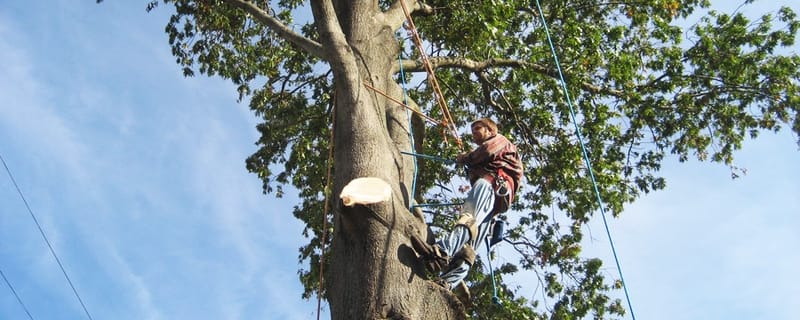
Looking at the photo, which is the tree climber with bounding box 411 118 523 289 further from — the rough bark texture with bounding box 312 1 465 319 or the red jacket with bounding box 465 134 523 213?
the rough bark texture with bounding box 312 1 465 319

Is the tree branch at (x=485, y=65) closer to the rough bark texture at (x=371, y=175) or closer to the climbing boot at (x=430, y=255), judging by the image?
the rough bark texture at (x=371, y=175)

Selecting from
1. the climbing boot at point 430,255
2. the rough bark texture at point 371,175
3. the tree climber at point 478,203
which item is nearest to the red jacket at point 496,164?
the tree climber at point 478,203

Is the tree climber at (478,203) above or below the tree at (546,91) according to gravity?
below

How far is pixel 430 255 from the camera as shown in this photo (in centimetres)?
418

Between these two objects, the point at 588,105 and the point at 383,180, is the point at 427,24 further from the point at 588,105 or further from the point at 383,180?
the point at 383,180

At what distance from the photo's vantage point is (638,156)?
9.20 m

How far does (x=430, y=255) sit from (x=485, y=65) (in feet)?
13.1

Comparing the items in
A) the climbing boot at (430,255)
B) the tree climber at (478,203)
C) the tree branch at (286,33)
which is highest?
the tree branch at (286,33)

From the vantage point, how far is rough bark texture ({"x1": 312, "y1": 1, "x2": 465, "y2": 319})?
12.8ft

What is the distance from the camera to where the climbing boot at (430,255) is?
416 centimetres

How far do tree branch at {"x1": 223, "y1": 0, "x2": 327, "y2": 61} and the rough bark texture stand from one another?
8.6 inches

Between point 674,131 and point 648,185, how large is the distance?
2.27ft

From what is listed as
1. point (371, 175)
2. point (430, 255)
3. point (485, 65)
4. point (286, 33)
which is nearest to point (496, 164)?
point (371, 175)

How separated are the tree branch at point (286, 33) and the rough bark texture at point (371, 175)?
22 centimetres
